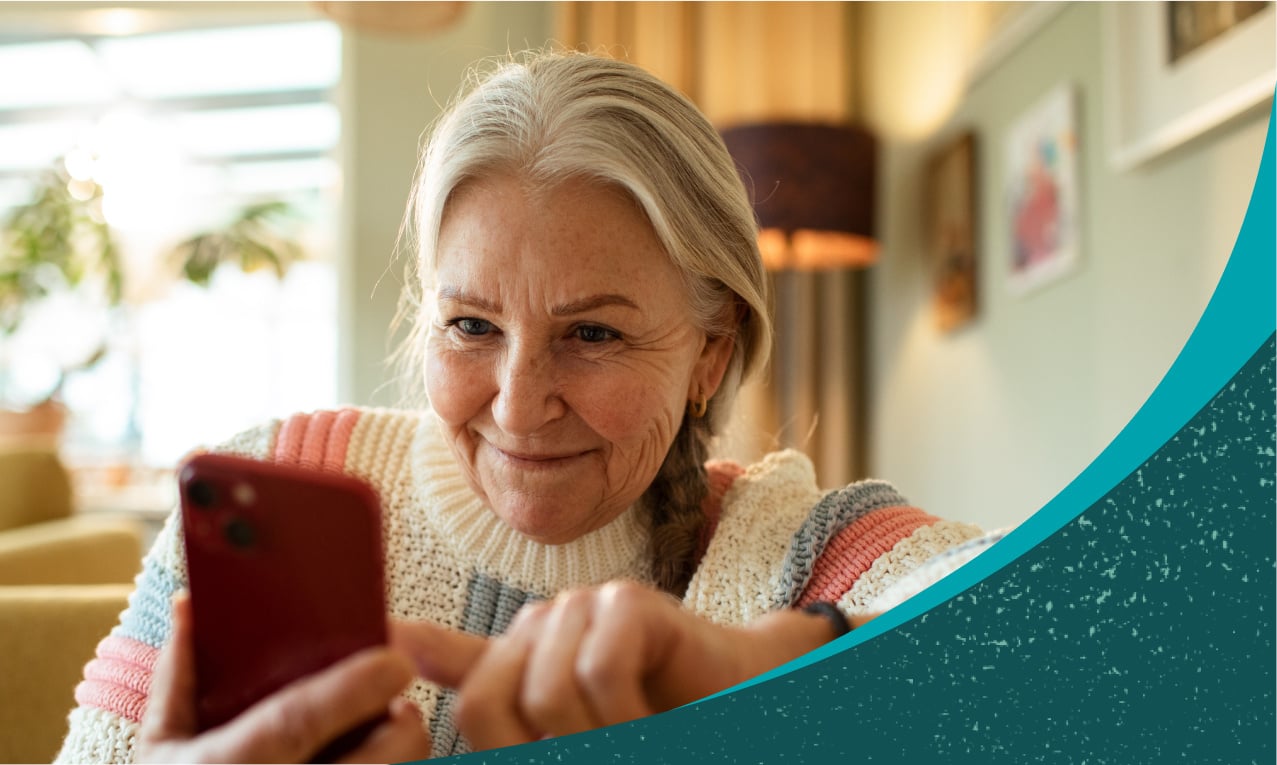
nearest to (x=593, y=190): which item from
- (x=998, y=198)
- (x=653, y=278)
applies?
(x=653, y=278)

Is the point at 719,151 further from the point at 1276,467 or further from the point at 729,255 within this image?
the point at 1276,467

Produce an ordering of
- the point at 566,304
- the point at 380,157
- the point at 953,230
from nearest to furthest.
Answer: the point at 566,304, the point at 380,157, the point at 953,230

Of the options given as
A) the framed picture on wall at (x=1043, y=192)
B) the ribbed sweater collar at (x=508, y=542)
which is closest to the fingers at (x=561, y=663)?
the ribbed sweater collar at (x=508, y=542)

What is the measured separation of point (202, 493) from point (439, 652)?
6 cm

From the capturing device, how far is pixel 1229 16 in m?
0.42

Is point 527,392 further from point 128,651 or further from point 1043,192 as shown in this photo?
point 1043,192

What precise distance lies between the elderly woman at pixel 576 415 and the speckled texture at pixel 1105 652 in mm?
99

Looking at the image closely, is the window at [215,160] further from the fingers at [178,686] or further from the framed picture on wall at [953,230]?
the framed picture on wall at [953,230]

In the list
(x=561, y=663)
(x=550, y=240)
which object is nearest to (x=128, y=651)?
(x=550, y=240)

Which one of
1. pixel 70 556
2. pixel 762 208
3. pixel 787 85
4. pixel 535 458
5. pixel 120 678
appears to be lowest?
pixel 70 556

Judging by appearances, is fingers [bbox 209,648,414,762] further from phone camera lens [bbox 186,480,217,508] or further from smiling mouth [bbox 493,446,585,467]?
smiling mouth [bbox 493,446,585,467]

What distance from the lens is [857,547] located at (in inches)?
19.7

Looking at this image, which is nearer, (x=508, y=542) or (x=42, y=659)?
(x=508, y=542)

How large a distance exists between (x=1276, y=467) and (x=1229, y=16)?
0.27 m
